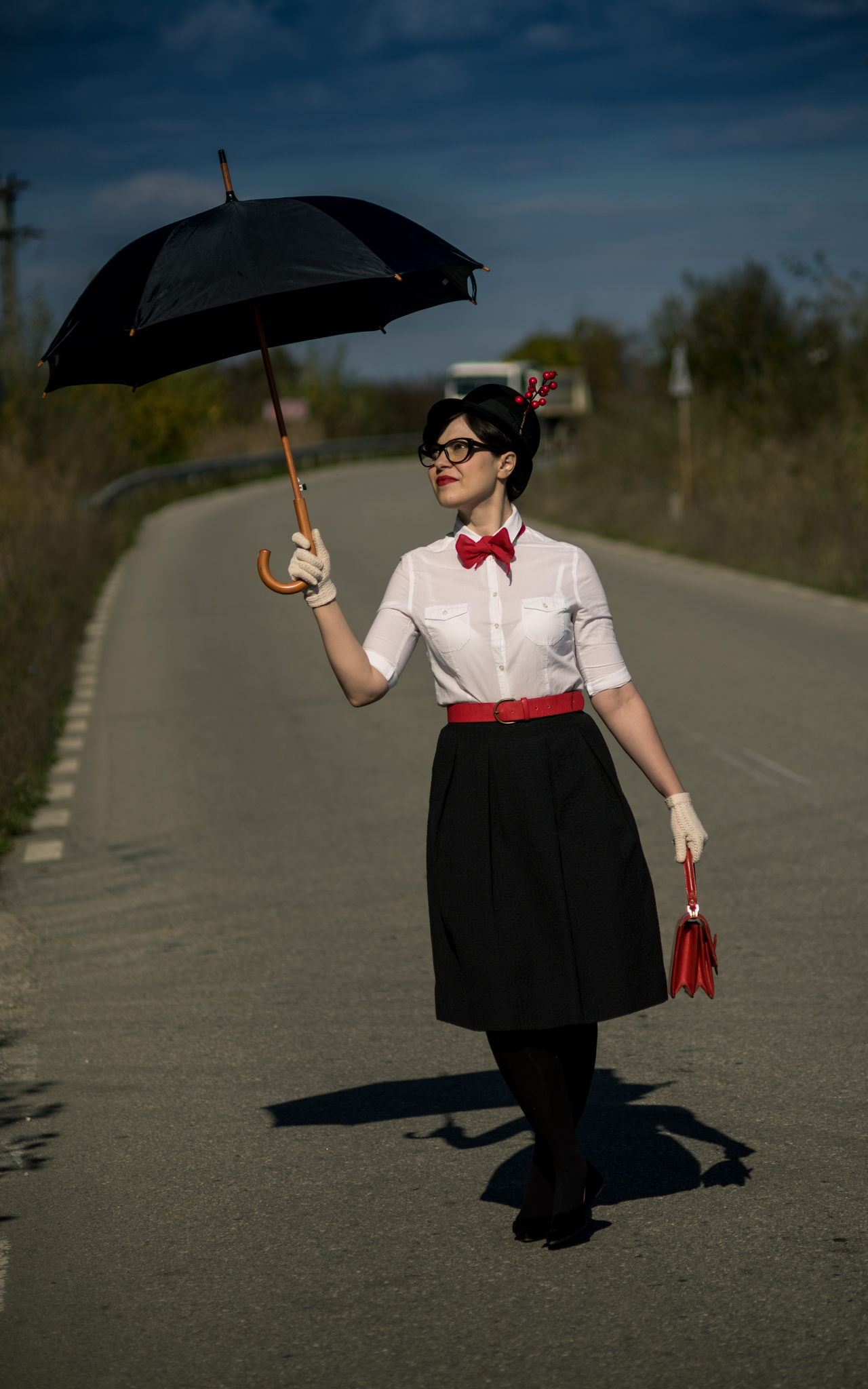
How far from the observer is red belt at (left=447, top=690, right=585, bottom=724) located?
12.1 feet

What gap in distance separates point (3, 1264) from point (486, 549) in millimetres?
1976

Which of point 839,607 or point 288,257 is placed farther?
point 839,607

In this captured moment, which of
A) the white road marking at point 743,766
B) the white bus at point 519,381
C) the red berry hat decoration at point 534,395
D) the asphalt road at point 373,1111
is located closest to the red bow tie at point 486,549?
the red berry hat decoration at point 534,395

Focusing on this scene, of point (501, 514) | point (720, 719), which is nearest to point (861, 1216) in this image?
point (501, 514)

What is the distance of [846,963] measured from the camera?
5.78 metres

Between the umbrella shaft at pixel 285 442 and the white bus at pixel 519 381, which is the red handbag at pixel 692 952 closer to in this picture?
the umbrella shaft at pixel 285 442

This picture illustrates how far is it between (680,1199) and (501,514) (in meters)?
1.71

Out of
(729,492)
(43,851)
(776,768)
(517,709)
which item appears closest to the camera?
(517,709)

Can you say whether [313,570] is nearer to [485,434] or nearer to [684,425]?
[485,434]

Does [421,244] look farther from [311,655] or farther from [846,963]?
[311,655]

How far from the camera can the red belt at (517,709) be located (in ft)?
12.1

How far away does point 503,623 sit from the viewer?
3705 millimetres

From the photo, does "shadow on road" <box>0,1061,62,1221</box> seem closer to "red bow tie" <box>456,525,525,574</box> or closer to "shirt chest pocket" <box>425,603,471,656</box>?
"shirt chest pocket" <box>425,603,471,656</box>

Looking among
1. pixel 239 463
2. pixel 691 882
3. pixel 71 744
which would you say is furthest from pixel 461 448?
pixel 239 463
